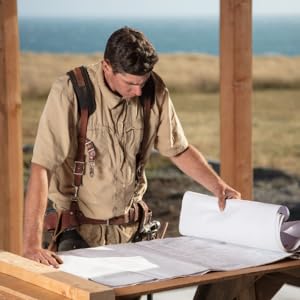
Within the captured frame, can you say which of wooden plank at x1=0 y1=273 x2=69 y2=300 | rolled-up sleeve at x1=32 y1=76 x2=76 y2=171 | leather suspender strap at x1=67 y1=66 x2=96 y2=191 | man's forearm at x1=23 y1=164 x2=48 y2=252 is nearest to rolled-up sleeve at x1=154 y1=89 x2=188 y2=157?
leather suspender strap at x1=67 y1=66 x2=96 y2=191

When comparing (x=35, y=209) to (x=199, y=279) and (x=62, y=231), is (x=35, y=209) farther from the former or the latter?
(x=199, y=279)

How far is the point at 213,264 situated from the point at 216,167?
3.12 metres

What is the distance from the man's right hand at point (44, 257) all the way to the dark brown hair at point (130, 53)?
746 millimetres

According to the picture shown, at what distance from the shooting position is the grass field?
6.63 meters

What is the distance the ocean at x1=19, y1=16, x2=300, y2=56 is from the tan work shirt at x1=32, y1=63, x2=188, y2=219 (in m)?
2.39

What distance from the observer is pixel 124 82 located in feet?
13.2

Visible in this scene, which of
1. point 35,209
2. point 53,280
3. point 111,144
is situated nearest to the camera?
point 53,280

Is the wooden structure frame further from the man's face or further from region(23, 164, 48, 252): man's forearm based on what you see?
region(23, 164, 48, 252): man's forearm

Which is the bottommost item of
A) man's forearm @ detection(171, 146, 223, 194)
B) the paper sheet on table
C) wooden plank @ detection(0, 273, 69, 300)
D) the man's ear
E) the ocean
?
wooden plank @ detection(0, 273, 69, 300)

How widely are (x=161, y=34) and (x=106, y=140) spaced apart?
2688 millimetres

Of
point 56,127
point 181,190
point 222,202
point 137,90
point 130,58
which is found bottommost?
point 181,190

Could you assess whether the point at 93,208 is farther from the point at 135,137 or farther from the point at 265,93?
the point at 265,93

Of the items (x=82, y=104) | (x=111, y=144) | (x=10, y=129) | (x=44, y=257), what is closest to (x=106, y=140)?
(x=111, y=144)

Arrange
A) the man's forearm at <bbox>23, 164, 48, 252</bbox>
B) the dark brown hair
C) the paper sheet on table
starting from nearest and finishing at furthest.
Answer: the paper sheet on table → the man's forearm at <bbox>23, 164, 48, 252</bbox> → the dark brown hair
